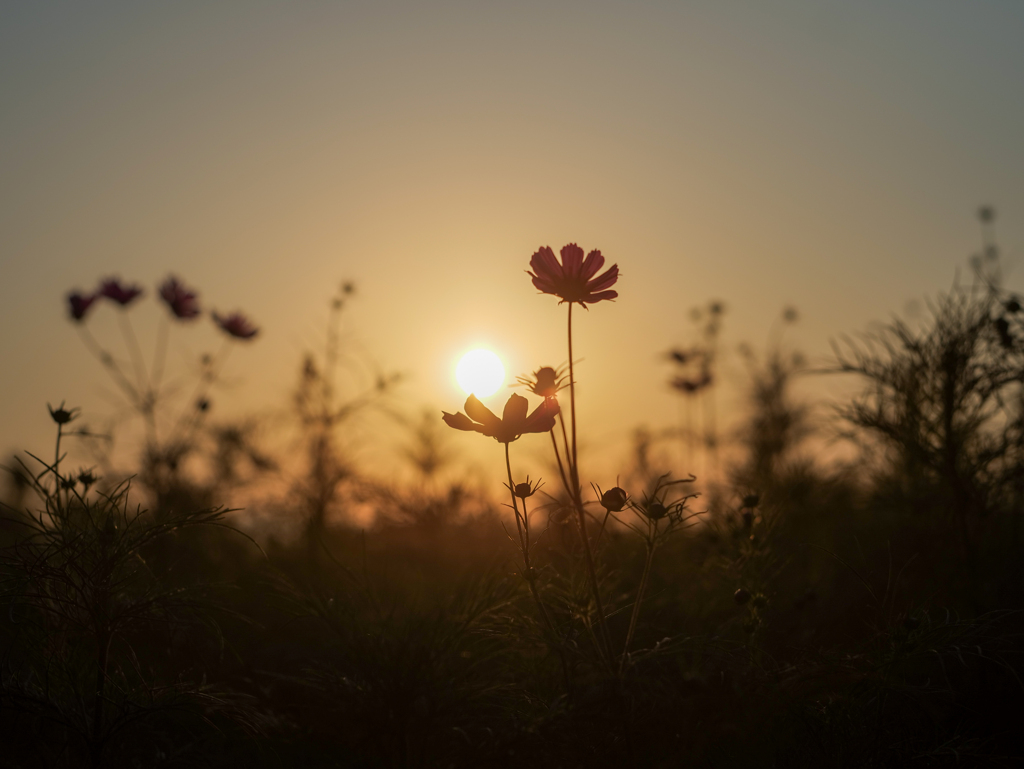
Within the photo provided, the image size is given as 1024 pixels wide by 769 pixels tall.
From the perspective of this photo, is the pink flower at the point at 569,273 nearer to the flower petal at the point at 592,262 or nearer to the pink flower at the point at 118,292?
the flower petal at the point at 592,262

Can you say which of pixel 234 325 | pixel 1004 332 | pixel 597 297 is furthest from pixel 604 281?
pixel 234 325

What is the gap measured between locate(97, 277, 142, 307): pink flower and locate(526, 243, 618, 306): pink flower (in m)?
3.28

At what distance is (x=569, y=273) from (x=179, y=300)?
3228 millimetres

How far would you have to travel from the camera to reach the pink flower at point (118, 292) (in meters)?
4.21

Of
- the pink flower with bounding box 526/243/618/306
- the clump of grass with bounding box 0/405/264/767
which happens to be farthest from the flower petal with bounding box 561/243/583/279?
the clump of grass with bounding box 0/405/264/767

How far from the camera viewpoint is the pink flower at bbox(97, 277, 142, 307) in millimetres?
4211

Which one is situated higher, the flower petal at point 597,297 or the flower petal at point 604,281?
the flower petal at point 604,281

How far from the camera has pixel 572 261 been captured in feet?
5.69

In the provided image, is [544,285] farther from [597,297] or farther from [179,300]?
[179,300]

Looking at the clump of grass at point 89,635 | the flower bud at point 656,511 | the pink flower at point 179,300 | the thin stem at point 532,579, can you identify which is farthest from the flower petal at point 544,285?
the pink flower at point 179,300

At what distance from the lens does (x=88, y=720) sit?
1640 millimetres

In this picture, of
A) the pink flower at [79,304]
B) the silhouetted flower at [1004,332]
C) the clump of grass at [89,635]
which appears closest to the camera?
the clump of grass at [89,635]

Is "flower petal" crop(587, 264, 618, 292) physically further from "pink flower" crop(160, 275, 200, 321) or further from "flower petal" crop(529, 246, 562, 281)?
"pink flower" crop(160, 275, 200, 321)

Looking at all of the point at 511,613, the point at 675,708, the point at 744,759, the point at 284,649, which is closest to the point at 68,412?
the point at 284,649
